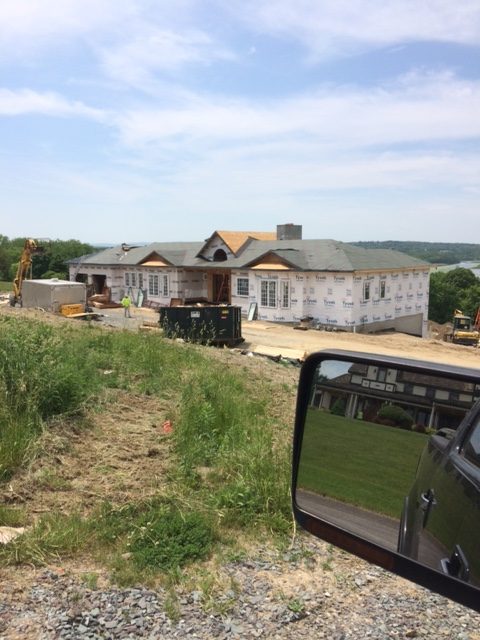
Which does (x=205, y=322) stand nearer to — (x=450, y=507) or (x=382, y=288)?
(x=382, y=288)

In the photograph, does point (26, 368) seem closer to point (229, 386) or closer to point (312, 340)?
point (229, 386)

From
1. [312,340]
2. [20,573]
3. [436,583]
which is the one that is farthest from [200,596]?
[312,340]

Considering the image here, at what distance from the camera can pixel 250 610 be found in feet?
13.1

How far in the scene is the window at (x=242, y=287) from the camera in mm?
35312

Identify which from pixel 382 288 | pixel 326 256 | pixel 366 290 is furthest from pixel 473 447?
pixel 382 288

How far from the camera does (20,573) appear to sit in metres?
4.38

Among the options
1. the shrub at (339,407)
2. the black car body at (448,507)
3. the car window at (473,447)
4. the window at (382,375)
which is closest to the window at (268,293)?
the shrub at (339,407)

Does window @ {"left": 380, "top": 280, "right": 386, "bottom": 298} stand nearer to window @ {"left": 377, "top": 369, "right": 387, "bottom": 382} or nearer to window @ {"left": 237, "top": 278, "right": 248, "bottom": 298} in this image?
window @ {"left": 237, "top": 278, "right": 248, "bottom": 298}

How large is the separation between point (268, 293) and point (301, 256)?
2831mm

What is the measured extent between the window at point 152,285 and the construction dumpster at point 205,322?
1674 cm

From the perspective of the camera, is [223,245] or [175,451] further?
[223,245]

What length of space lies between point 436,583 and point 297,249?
33.7 metres

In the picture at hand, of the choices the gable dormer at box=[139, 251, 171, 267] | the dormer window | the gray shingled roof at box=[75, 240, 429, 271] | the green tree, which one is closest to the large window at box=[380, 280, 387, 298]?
the gray shingled roof at box=[75, 240, 429, 271]

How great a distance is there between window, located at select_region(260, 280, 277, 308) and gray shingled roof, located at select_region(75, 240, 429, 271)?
1.56 m
